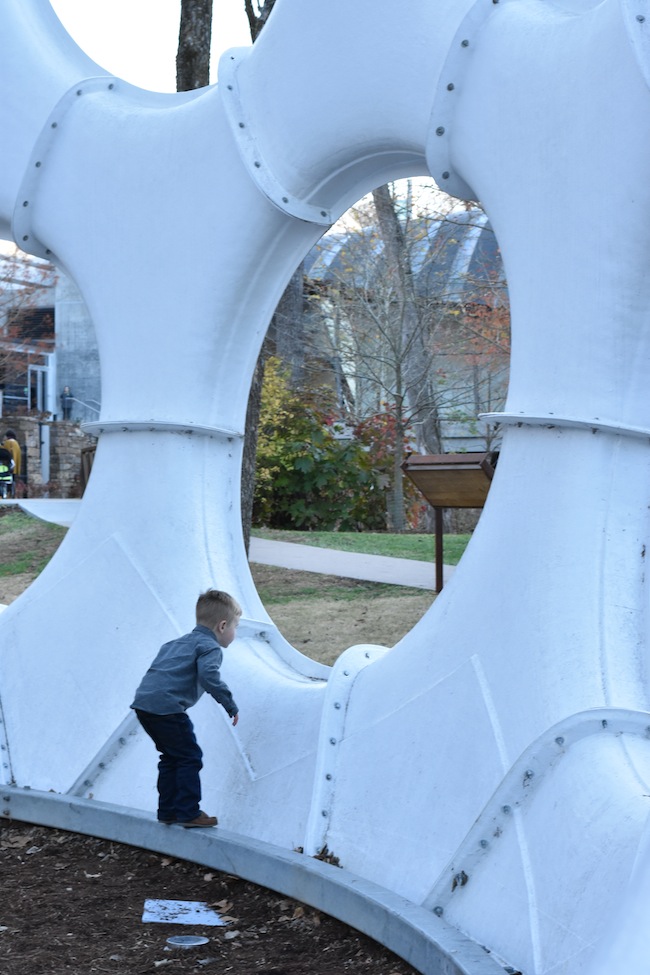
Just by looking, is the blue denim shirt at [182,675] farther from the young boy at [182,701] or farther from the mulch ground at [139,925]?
Answer: the mulch ground at [139,925]

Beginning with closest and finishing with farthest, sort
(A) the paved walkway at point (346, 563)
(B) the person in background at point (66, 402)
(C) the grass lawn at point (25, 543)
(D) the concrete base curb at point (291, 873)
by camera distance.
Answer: (D) the concrete base curb at point (291, 873), (A) the paved walkway at point (346, 563), (C) the grass lawn at point (25, 543), (B) the person in background at point (66, 402)

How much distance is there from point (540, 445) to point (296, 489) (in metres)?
11.3

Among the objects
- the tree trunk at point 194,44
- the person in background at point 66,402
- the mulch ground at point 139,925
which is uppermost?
the tree trunk at point 194,44

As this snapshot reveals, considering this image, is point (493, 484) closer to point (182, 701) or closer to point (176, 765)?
point (182, 701)

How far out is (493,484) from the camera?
440 centimetres

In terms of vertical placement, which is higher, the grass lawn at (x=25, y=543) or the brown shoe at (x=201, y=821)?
the brown shoe at (x=201, y=821)

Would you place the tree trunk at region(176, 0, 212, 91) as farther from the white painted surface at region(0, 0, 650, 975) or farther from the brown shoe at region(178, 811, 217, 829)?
the brown shoe at region(178, 811, 217, 829)

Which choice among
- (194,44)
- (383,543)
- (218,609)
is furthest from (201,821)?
(383,543)

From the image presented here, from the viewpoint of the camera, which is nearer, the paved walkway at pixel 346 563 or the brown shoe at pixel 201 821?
the brown shoe at pixel 201 821

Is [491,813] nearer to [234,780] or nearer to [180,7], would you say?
[234,780]

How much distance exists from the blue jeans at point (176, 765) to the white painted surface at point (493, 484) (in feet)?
0.64

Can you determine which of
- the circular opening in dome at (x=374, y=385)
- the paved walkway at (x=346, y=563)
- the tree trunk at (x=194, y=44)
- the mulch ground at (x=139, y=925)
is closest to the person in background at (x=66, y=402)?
the circular opening in dome at (x=374, y=385)

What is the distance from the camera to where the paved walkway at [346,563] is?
1044cm

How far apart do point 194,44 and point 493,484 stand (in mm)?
7278
